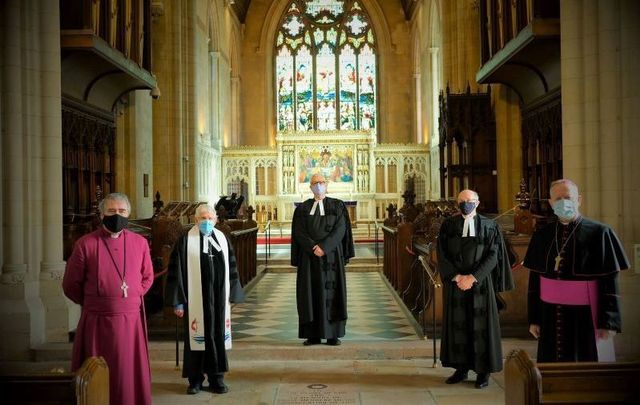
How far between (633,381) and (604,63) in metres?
4.54

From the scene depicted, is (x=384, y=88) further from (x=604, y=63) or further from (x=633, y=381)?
(x=633, y=381)

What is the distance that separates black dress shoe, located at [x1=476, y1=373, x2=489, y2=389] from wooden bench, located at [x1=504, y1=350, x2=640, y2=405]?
259 centimetres

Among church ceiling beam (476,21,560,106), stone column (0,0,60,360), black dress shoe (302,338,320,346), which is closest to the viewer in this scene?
stone column (0,0,60,360)

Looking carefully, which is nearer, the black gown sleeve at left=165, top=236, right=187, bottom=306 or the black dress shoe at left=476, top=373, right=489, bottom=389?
the black gown sleeve at left=165, top=236, right=187, bottom=306

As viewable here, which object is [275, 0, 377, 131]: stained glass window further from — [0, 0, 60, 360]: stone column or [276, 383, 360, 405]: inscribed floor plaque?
[276, 383, 360, 405]: inscribed floor plaque

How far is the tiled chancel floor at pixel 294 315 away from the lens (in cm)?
788

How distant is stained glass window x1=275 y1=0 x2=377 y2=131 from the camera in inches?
1241

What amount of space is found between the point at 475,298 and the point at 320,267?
1.87 m

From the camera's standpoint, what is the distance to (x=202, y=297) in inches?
221

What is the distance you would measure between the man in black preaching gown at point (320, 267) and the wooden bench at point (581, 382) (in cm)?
396

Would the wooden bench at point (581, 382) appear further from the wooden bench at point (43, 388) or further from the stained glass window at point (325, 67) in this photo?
the stained glass window at point (325, 67)

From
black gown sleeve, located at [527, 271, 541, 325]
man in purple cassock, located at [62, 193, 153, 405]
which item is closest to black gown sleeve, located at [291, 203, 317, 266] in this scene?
man in purple cassock, located at [62, 193, 153, 405]

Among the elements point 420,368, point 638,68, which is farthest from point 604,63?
point 420,368

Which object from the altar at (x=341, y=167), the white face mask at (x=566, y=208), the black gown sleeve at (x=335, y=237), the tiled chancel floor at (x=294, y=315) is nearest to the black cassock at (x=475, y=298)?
the white face mask at (x=566, y=208)
